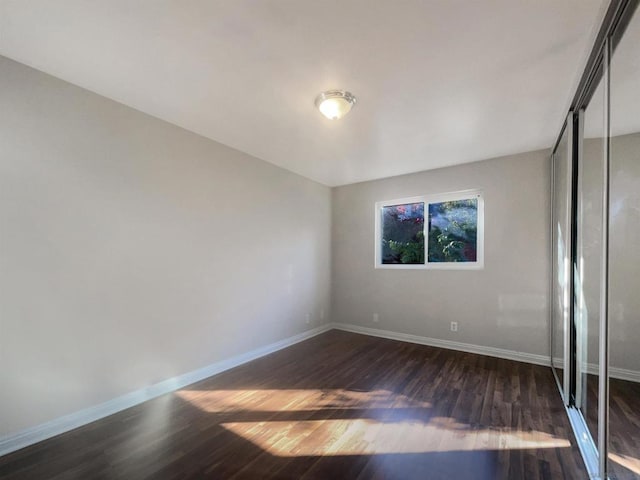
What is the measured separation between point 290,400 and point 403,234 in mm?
2877

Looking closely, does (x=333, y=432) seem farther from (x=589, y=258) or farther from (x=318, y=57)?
(x=318, y=57)

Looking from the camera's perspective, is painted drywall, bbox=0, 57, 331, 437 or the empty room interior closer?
the empty room interior

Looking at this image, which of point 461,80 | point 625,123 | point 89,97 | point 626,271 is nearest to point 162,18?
point 89,97

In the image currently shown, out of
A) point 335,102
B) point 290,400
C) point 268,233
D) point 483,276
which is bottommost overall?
point 290,400

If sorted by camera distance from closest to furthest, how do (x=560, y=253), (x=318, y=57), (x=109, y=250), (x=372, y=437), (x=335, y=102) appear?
(x=318, y=57) < (x=372, y=437) < (x=335, y=102) < (x=109, y=250) < (x=560, y=253)

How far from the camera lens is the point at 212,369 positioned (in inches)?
119

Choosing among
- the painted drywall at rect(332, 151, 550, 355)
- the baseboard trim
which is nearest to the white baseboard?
the baseboard trim

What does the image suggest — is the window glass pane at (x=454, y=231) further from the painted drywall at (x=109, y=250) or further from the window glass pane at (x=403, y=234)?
the painted drywall at (x=109, y=250)

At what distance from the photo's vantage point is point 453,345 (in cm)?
378

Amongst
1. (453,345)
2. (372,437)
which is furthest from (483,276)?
(372,437)

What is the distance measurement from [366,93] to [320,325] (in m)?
3.58

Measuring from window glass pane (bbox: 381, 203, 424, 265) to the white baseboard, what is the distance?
243 centimetres

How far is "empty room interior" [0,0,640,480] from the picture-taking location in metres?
1.52

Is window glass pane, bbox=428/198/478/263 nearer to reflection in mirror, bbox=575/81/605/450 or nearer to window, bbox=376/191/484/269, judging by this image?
window, bbox=376/191/484/269
